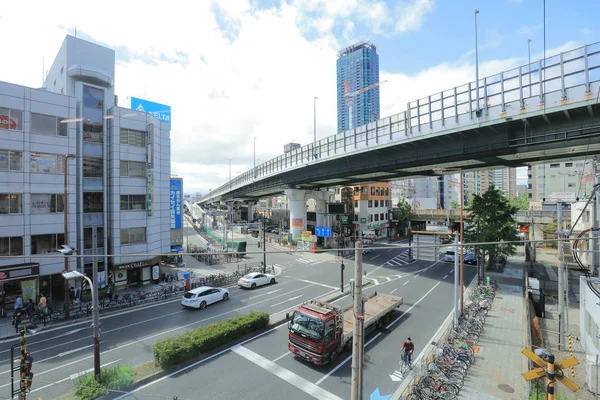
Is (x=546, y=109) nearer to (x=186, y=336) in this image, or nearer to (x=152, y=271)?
(x=186, y=336)

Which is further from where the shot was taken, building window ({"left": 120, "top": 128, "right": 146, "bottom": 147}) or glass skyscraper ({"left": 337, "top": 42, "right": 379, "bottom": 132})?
glass skyscraper ({"left": 337, "top": 42, "right": 379, "bottom": 132})

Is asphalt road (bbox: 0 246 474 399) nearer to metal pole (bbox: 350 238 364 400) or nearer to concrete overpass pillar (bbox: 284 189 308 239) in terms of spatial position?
metal pole (bbox: 350 238 364 400)

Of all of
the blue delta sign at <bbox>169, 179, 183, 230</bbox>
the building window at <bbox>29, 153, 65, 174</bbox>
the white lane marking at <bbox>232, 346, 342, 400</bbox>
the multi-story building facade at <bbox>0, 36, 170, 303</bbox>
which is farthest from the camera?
the blue delta sign at <bbox>169, 179, 183, 230</bbox>

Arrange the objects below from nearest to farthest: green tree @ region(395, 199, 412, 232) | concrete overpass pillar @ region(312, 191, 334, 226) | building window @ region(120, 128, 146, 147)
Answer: building window @ region(120, 128, 146, 147)
concrete overpass pillar @ region(312, 191, 334, 226)
green tree @ region(395, 199, 412, 232)

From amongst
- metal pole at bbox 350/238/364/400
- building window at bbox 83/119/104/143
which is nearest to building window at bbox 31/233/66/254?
building window at bbox 83/119/104/143

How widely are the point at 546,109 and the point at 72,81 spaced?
38.4 metres

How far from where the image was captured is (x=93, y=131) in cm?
2539

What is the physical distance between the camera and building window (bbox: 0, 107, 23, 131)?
2052 centimetres

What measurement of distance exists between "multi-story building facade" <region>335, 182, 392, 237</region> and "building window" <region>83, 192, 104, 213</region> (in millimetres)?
41474

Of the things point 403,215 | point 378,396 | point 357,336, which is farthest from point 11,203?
point 403,215

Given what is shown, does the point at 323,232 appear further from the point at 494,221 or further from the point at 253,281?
the point at 494,221

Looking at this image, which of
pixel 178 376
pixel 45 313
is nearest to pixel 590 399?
pixel 178 376

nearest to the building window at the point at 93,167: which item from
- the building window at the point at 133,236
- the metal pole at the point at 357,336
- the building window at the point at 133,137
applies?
the building window at the point at 133,137

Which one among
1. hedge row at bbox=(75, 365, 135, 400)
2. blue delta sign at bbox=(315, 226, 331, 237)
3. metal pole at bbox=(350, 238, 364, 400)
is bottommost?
hedge row at bbox=(75, 365, 135, 400)
